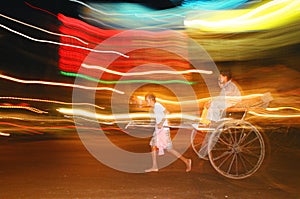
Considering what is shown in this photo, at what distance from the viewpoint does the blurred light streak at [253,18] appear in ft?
30.8

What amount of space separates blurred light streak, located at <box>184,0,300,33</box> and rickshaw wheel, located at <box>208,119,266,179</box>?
446 centimetres

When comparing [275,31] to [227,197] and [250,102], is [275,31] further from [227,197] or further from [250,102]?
[227,197]

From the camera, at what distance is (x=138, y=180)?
614 centimetres

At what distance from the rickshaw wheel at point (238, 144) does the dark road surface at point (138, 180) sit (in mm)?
250

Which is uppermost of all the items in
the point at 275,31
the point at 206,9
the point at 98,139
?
the point at 206,9

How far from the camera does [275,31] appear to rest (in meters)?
10.1

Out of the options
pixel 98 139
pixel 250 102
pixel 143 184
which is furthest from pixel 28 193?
pixel 98 139

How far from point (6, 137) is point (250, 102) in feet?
28.2

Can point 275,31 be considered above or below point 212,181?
above

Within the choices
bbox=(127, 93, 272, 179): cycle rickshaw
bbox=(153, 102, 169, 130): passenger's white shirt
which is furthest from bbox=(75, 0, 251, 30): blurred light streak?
bbox=(127, 93, 272, 179): cycle rickshaw

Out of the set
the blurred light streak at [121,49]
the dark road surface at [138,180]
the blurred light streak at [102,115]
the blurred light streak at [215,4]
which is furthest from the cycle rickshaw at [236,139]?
the blurred light streak at [102,115]

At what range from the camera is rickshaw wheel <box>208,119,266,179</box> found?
5539 millimetres

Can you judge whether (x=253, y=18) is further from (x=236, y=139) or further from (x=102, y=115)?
(x=102, y=115)

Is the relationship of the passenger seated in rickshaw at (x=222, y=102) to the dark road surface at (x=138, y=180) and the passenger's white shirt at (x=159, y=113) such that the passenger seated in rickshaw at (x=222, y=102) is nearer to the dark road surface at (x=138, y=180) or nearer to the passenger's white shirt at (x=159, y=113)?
the passenger's white shirt at (x=159, y=113)
